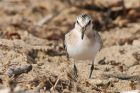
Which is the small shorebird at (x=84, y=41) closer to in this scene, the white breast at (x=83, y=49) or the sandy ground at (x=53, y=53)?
the white breast at (x=83, y=49)

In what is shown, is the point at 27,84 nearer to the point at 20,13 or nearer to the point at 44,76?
the point at 44,76

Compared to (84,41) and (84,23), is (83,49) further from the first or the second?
(84,23)

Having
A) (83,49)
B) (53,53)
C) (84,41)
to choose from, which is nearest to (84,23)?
(84,41)

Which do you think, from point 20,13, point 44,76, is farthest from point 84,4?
point 44,76

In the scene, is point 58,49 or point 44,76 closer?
point 44,76

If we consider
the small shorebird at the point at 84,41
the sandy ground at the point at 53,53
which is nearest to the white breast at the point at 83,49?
the small shorebird at the point at 84,41

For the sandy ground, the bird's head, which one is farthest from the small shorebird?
the sandy ground

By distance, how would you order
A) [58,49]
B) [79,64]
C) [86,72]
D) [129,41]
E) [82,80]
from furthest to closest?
[129,41] → [58,49] → [79,64] → [86,72] → [82,80]

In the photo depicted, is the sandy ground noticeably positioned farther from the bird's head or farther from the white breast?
the bird's head
